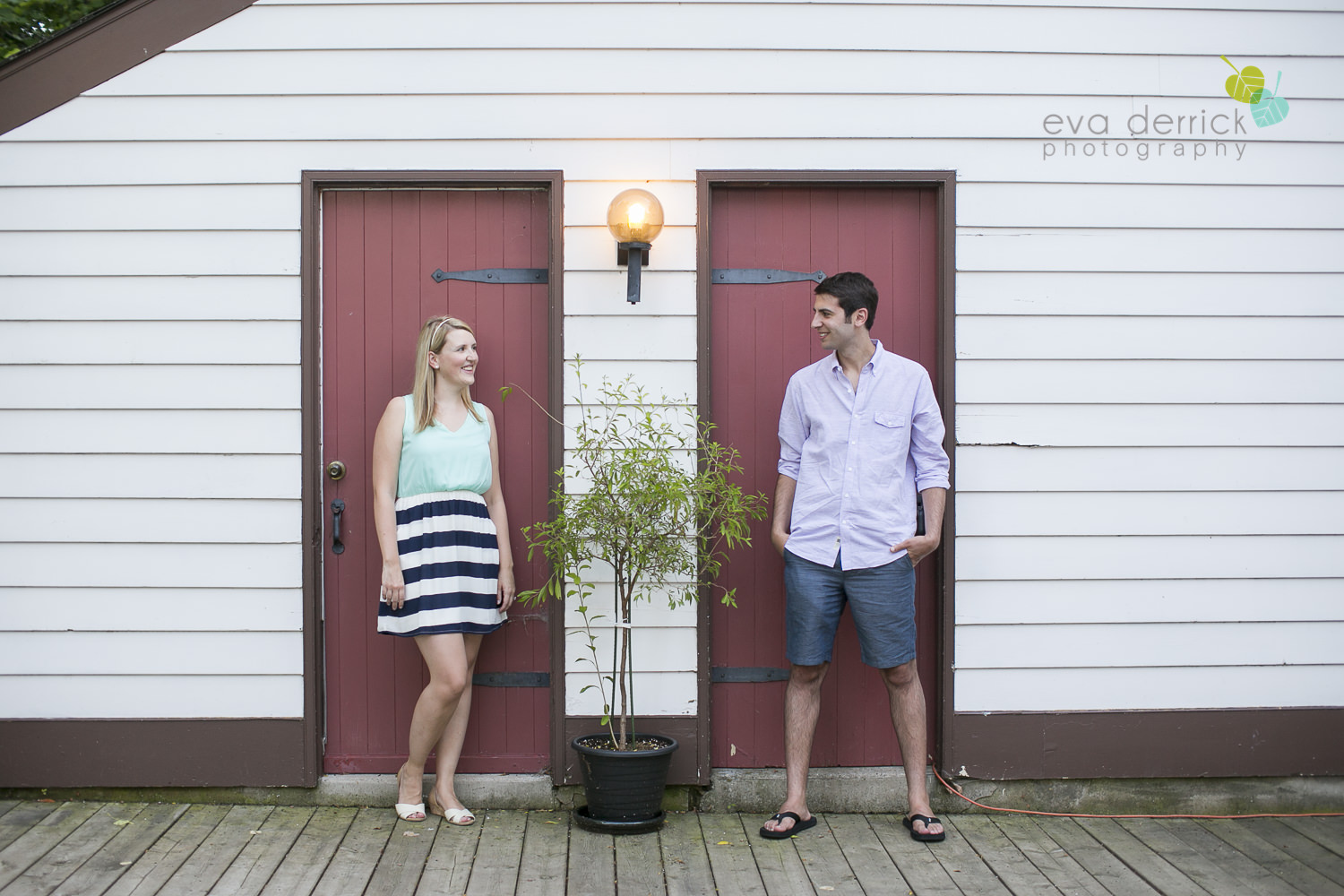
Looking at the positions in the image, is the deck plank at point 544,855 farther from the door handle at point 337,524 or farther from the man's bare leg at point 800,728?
the door handle at point 337,524

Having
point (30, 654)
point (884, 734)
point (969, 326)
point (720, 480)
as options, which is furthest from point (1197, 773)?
point (30, 654)

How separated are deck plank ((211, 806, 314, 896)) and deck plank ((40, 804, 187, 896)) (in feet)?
0.98

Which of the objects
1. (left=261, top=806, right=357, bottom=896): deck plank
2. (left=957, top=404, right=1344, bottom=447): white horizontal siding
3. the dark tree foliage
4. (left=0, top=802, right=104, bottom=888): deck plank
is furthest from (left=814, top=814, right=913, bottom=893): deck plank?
the dark tree foliage

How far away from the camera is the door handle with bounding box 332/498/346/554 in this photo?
3.61m

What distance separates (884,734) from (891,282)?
1.59 meters

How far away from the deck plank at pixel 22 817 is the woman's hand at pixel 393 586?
1.32m

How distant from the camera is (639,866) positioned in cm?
308

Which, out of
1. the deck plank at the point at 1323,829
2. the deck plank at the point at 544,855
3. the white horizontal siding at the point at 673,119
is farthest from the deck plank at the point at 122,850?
the deck plank at the point at 1323,829

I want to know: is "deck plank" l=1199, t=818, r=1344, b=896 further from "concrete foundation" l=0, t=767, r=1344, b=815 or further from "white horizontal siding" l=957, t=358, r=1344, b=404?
"white horizontal siding" l=957, t=358, r=1344, b=404

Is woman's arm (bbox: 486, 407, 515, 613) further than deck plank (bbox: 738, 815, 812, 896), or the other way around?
woman's arm (bbox: 486, 407, 515, 613)

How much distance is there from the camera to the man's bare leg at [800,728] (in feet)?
11.1

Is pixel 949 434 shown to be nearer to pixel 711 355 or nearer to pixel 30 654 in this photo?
pixel 711 355

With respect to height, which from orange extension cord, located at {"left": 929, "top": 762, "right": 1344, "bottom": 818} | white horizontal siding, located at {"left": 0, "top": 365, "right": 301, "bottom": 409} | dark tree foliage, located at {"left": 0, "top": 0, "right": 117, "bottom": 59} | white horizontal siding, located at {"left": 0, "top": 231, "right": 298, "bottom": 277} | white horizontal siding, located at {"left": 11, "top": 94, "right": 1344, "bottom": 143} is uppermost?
dark tree foliage, located at {"left": 0, "top": 0, "right": 117, "bottom": 59}

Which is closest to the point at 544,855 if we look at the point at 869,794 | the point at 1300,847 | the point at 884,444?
the point at 869,794
